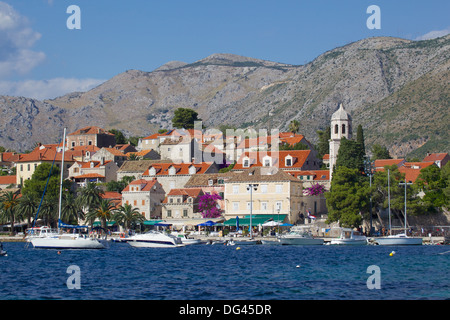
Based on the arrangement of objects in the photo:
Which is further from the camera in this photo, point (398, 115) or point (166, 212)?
point (398, 115)

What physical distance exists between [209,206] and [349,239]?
28.2m

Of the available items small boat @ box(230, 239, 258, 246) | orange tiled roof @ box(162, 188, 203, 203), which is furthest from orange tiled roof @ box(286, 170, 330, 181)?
small boat @ box(230, 239, 258, 246)

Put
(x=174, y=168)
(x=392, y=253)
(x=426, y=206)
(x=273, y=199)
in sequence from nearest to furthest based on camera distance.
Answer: (x=392, y=253), (x=426, y=206), (x=273, y=199), (x=174, y=168)

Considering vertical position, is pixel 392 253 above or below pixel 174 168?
below

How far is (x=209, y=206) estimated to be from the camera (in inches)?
4072

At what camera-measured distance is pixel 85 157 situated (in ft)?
466

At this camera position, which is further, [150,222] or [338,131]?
[338,131]

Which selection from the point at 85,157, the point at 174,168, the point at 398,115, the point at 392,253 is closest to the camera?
the point at 392,253

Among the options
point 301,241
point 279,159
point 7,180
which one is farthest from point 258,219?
point 7,180

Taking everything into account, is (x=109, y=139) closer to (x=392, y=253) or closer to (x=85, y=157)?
(x=85, y=157)

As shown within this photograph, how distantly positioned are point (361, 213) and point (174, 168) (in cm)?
3486

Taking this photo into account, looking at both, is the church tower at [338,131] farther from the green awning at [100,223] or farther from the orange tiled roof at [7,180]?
the orange tiled roof at [7,180]

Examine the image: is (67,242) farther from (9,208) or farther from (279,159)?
(279,159)
